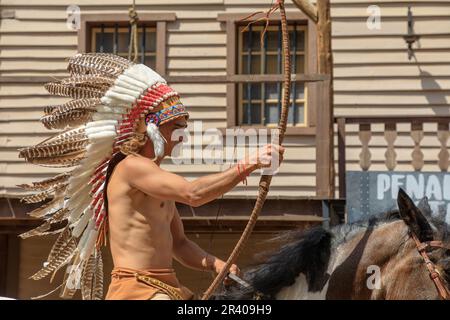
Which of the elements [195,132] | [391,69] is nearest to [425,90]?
[391,69]

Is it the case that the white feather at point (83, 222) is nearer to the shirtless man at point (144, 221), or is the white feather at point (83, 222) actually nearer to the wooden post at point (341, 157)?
the shirtless man at point (144, 221)

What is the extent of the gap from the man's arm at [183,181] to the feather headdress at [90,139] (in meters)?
0.17

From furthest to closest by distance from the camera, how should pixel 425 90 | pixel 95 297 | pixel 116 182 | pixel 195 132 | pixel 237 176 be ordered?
1. pixel 425 90
2. pixel 195 132
3. pixel 95 297
4. pixel 116 182
5. pixel 237 176

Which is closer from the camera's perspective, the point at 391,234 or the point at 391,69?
the point at 391,234

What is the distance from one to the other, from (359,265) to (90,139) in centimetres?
132

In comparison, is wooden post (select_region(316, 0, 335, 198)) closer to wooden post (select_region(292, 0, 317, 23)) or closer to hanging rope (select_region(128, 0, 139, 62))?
wooden post (select_region(292, 0, 317, 23))

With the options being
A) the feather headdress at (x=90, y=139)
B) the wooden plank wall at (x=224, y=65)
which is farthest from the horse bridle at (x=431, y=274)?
the wooden plank wall at (x=224, y=65)

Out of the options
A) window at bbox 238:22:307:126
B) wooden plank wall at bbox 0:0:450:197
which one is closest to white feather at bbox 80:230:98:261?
wooden plank wall at bbox 0:0:450:197

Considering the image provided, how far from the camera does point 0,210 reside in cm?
988

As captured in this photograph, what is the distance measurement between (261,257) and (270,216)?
199 inches

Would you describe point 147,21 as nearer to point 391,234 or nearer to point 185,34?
point 185,34

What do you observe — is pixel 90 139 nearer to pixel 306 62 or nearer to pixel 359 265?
pixel 359 265

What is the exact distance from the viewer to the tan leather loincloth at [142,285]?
4.20 meters

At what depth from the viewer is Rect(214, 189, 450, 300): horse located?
4.31 metres
